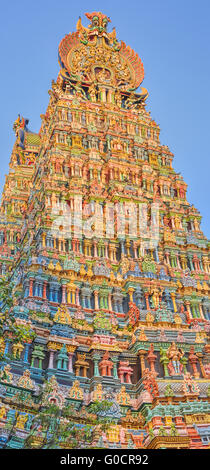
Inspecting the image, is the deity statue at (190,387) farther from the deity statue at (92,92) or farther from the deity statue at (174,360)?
the deity statue at (92,92)

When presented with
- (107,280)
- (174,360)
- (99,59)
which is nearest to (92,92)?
(99,59)

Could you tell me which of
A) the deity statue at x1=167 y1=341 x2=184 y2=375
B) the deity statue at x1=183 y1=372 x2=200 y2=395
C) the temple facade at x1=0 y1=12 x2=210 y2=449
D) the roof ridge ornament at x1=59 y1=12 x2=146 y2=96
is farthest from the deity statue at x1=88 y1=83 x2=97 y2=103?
the deity statue at x1=183 y1=372 x2=200 y2=395

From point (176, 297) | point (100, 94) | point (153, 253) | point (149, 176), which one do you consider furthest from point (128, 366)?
point (100, 94)

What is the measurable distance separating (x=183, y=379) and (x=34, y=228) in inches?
546

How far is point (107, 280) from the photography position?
2848 centimetres

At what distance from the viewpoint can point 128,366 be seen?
24828 mm

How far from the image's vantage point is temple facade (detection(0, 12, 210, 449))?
70.1ft

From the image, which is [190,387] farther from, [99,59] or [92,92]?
[99,59]

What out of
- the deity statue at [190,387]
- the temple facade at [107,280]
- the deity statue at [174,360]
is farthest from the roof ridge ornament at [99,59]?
the deity statue at [190,387]

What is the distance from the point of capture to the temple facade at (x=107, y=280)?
21.4 metres

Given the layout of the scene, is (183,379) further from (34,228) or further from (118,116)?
(118,116)

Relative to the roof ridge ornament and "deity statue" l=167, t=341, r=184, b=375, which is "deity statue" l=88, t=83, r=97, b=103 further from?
"deity statue" l=167, t=341, r=184, b=375

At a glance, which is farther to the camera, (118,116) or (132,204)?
(118,116)
